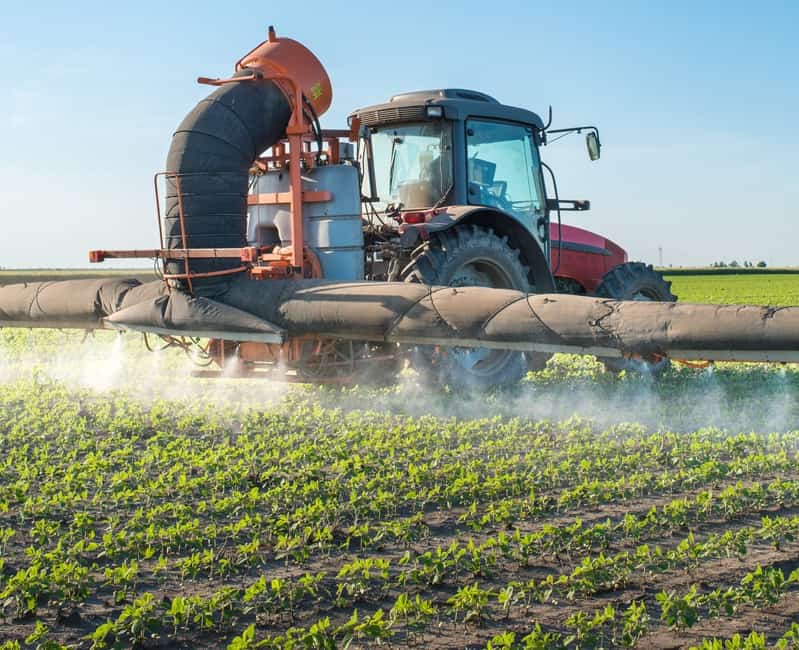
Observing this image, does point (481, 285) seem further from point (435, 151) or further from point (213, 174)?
point (213, 174)

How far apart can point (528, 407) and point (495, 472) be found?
2966 mm

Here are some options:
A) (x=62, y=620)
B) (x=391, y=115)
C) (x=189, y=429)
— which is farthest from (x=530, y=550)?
(x=391, y=115)

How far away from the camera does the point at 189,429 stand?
7.82 metres

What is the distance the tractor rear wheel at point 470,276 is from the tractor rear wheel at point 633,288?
138 centimetres

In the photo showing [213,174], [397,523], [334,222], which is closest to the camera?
[397,523]

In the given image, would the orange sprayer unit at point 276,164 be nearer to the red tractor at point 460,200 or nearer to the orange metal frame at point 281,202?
the orange metal frame at point 281,202

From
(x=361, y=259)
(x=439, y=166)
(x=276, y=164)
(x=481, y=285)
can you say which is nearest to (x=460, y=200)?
(x=439, y=166)

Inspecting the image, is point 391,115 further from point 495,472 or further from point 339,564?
point 339,564

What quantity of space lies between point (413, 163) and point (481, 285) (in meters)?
1.39

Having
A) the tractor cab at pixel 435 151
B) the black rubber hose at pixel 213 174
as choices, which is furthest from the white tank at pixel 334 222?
the tractor cab at pixel 435 151

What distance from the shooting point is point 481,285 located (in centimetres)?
932

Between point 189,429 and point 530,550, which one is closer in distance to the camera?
point 530,550

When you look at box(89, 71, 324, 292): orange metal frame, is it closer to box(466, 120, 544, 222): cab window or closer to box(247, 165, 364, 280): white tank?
box(247, 165, 364, 280): white tank

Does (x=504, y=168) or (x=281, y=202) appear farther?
(x=504, y=168)
